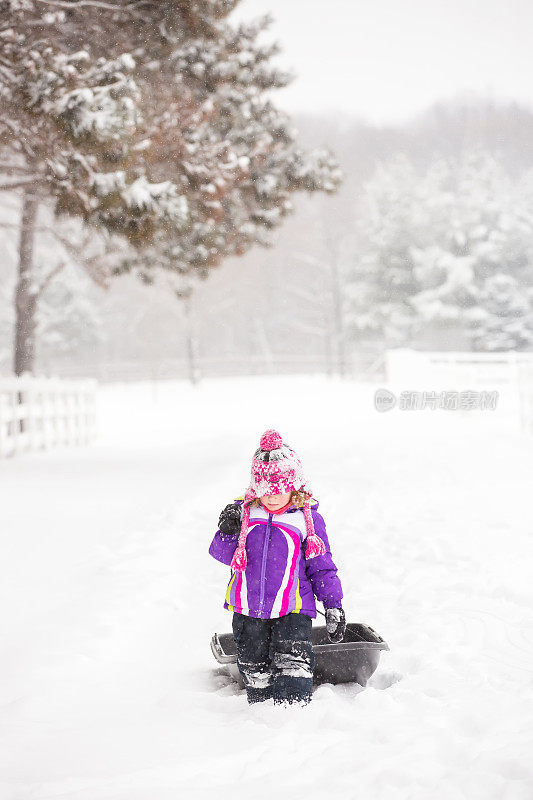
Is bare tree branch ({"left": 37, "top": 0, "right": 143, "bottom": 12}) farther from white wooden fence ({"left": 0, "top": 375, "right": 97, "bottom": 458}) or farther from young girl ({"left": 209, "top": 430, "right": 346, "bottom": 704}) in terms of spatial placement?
young girl ({"left": 209, "top": 430, "right": 346, "bottom": 704})

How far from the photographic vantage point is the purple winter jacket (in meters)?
3.17

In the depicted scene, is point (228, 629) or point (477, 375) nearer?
point (228, 629)

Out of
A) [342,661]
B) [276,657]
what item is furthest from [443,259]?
[276,657]

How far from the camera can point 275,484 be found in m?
3.23

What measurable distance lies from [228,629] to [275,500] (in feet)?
4.52

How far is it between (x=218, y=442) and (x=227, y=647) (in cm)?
1068

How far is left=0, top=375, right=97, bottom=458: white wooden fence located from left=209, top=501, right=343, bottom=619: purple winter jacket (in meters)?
8.11

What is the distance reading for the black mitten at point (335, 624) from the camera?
3.11m

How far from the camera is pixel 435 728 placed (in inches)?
104

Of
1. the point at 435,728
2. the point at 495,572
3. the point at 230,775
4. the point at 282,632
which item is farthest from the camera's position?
the point at 495,572

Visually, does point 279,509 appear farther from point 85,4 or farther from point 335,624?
point 85,4

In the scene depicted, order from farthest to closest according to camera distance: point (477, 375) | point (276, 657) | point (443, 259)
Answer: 1. point (443, 259)
2. point (477, 375)
3. point (276, 657)

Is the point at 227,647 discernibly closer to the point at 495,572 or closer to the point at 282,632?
the point at 282,632

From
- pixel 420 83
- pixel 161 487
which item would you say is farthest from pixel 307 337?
→ pixel 161 487
